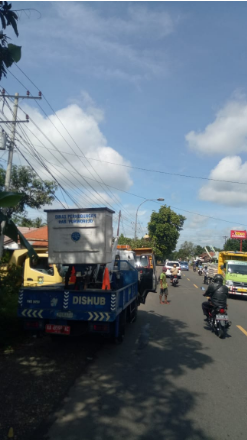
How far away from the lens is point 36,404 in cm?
456

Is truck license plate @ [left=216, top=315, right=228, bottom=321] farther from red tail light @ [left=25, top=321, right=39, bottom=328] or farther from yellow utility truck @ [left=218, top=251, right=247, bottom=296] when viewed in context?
yellow utility truck @ [left=218, top=251, right=247, bottom=296]

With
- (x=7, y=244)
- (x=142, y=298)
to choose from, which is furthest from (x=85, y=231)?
(x=7, y=244)

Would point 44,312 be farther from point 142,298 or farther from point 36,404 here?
point 142,298

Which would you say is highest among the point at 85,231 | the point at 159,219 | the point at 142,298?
the point at 159,219

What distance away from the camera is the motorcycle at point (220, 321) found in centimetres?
902

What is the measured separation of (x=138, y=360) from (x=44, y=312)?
2031 millimetres

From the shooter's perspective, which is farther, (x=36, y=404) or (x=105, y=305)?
(x=105, y=305)

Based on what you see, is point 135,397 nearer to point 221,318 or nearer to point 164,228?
point 221,318

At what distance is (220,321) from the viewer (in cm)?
905

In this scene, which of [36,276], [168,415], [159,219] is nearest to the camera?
[168,415]

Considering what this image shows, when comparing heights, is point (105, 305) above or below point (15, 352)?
above

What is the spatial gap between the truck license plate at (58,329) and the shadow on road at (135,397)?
2.72 feet

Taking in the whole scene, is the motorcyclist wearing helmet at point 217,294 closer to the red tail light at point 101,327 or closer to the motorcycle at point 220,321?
the motorcycle at point 220,321

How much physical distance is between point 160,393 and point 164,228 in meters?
47.5
